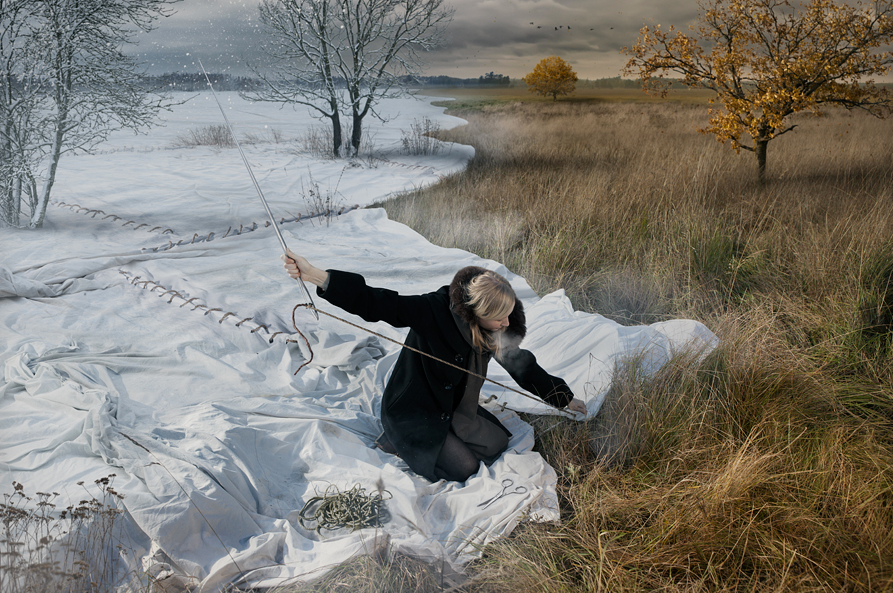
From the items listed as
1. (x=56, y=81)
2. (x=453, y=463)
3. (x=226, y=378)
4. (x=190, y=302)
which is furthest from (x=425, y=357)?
(x=56, y=81)

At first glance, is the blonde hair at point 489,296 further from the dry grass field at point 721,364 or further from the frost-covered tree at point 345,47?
the frost-covered tree at point 345,47

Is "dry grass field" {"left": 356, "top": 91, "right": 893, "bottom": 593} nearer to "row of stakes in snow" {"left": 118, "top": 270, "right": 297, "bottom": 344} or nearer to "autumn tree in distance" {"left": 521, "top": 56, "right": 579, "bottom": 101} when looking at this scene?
"row of stakes in snow" {"left": 118, "top": 270, "right": 297, "bottom": 344}

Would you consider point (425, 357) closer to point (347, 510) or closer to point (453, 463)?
point (453, 463)

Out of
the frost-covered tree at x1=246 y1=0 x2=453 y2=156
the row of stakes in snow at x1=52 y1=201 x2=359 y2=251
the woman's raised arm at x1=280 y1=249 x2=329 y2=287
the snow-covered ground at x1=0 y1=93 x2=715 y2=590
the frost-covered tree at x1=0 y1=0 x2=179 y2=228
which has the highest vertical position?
the frost-covered tree at x1=246 y1=0 x2=453 y2=156

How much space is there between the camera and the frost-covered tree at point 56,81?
3322 millimetres

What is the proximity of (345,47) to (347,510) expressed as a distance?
6755 millimetres

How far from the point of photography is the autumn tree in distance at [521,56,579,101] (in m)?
6.15

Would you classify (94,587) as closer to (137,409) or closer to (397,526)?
(397,526)

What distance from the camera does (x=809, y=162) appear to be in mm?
4191

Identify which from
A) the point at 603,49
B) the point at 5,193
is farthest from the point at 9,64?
the point at 603,49

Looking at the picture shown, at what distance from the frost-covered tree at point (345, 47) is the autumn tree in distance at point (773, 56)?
11.9 ft

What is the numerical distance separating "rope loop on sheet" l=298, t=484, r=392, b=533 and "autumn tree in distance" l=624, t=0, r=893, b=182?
3.32m

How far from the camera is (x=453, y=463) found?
158 centimetres

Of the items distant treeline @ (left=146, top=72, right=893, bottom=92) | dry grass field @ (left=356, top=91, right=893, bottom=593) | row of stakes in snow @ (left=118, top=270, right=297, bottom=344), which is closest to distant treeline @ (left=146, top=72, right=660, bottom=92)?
distant treeline @ (left=146, top=72, right=893, bottom=92)
